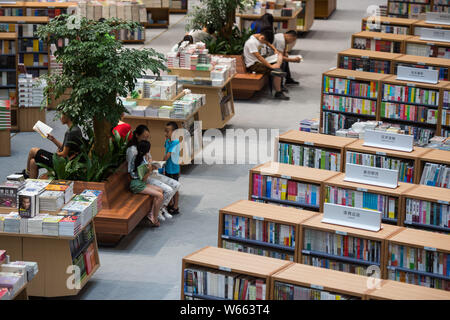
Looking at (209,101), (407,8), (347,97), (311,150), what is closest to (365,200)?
(311,150)

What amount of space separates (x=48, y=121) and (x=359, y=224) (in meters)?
7.75

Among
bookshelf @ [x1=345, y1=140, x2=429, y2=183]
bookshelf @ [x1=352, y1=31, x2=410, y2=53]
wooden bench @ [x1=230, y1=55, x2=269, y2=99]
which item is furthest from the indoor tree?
wooden bench @ [x1=230, y1=55, x2=269, y2=99]

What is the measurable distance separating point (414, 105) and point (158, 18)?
40.1 feet

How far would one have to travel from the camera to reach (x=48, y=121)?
14.0 m

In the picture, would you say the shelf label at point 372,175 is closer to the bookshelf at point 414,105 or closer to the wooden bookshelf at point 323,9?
the bookshelf at point 414,105

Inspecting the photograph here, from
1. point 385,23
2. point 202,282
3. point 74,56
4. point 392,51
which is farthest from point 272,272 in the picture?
point 385,23

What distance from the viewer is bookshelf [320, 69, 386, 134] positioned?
1151 cm

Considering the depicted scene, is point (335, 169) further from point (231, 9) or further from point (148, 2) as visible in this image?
point (148, 2)

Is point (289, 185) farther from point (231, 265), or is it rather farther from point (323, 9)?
point (323, 9)

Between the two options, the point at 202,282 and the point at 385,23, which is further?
the point at 385,23

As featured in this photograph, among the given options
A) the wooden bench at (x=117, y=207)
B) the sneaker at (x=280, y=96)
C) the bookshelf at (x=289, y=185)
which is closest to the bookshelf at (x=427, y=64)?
the sneaker at (x=280, y=96)

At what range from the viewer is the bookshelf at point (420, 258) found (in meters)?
7.20

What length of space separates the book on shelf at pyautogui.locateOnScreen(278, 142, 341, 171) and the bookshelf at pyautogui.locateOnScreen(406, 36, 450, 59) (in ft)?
15.1

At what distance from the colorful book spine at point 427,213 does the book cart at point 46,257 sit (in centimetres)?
317
